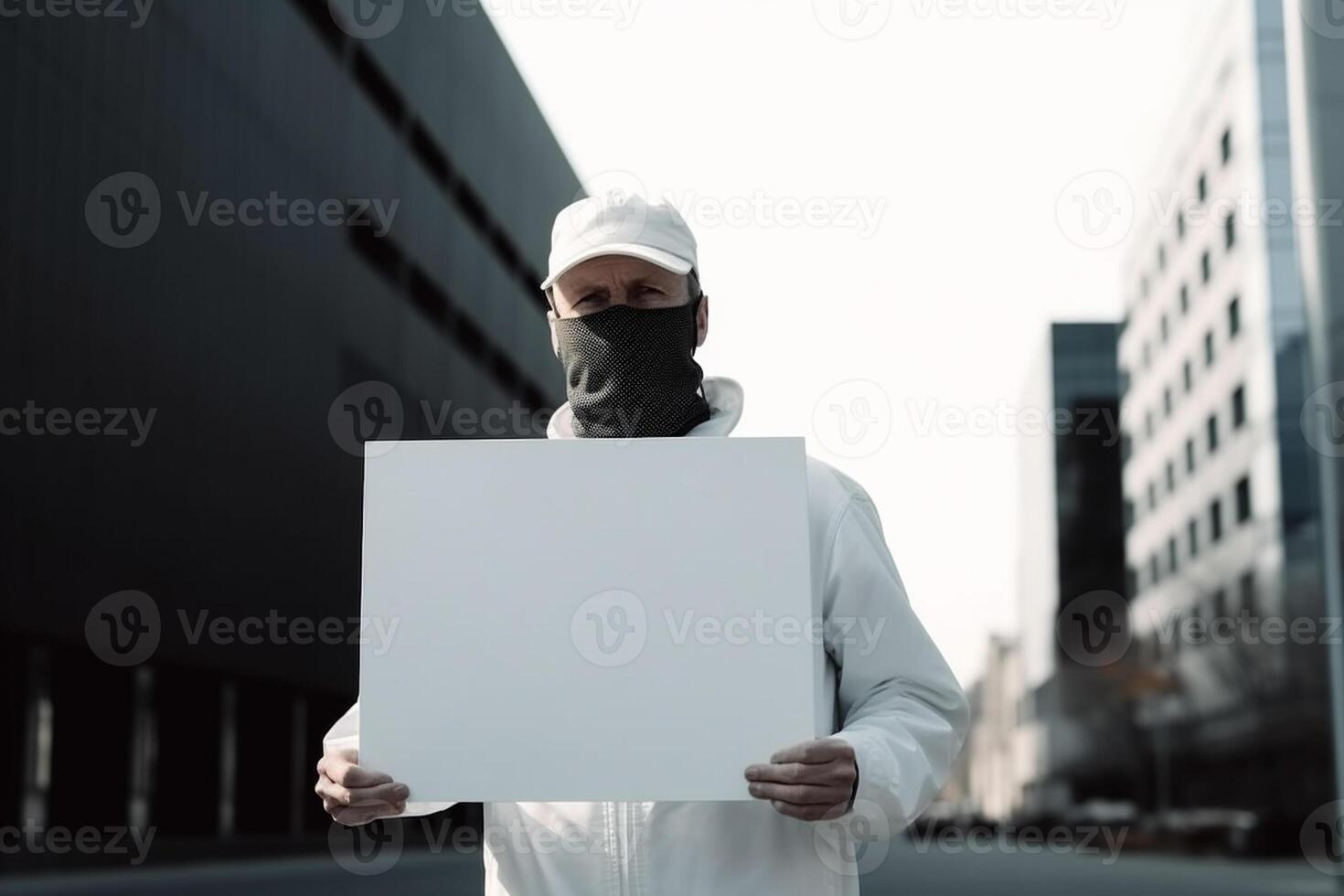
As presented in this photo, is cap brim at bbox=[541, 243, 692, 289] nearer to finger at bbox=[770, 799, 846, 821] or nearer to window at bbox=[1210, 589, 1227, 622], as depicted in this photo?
finger at bbox=[770, 799, 846, 821]

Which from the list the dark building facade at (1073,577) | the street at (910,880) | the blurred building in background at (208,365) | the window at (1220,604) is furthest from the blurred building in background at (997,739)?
the street at (910,880)

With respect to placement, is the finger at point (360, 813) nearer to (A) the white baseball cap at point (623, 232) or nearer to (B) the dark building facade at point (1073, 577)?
(A) the white baseball cap at point (623, 232)

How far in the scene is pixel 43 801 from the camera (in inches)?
856

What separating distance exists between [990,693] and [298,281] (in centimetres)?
12324

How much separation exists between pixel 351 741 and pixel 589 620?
0.45m

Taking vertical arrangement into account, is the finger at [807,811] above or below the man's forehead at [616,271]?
below

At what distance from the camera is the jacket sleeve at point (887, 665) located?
2549mm

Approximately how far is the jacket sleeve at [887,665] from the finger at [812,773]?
0.13 meters

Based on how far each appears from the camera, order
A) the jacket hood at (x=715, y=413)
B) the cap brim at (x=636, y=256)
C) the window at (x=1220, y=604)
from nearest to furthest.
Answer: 1. the cap brim at (x=636, y=256)
2. the jacket hood at (x=715, y=413)
3. the window at (x=1220, y=604)


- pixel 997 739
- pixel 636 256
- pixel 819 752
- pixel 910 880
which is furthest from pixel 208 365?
pixel 997 739

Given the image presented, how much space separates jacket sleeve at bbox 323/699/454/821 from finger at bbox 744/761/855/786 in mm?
534

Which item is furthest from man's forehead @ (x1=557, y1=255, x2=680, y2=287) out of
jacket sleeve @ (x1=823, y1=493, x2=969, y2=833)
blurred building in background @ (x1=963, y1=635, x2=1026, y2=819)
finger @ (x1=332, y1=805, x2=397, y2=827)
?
blurred building in background @ (x1=963, y1=635, x2=1026, y2=819)

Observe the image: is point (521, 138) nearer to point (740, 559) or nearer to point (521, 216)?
point (521, 216)

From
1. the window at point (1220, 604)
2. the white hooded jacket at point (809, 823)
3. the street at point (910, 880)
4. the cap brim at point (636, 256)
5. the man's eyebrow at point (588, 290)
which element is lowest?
the street at point (910, 880)
